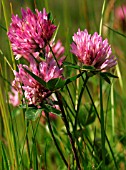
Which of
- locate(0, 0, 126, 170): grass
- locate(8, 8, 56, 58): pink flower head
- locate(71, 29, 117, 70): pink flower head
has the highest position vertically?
locate(8, 8, 56, 58): pink flower head

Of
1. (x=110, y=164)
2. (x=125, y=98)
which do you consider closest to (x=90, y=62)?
(x=110, y=164)

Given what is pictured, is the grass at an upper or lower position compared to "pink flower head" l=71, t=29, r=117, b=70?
lower

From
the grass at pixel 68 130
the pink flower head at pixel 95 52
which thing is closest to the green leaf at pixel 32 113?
the grass at pixel 68 130

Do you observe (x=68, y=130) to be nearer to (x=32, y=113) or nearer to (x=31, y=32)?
(x=32, y=113)

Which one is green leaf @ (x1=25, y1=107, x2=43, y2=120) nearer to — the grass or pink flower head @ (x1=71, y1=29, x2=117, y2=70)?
the grass

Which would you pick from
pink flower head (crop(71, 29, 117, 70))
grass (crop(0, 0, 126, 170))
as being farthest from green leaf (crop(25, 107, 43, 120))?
pink flower head (crop(71, 29, 117, 70))

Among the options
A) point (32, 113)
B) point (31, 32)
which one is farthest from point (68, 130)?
point (31, 32)

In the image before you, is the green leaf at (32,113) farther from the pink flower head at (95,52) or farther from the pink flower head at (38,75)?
the pink flower head at (95,52)
